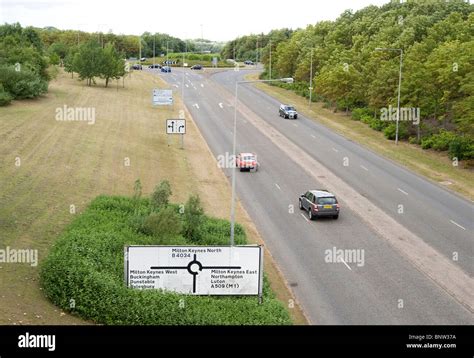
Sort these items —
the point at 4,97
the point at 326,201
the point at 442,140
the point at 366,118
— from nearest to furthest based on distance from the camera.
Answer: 1. the point at 326,201
2. the point at 442,140
3. the point at 4,97
4. the point at 366,118

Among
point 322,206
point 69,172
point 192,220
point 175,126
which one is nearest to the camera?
point 192,220

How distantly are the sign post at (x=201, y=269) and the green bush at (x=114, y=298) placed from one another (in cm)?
37

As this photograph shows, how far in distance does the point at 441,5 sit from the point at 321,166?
54.9 m

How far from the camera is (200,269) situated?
1850 cm

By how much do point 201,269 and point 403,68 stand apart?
3907cm

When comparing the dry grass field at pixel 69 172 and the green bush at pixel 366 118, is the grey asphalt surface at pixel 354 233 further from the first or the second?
the green bush at pixel 366 118

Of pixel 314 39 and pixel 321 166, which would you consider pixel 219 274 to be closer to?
pixel 321 166

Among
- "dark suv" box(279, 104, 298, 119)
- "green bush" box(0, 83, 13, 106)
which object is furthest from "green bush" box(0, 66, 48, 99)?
"dark suv" box(279, 104, 298, 119)

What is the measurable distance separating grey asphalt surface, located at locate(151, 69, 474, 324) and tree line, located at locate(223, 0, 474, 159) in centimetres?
562

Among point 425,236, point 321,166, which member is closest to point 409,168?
point 321,166

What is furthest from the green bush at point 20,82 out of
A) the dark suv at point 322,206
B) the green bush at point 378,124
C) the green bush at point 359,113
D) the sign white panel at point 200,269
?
the sign white panel at point 200,269

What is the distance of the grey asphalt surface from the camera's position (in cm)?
1988

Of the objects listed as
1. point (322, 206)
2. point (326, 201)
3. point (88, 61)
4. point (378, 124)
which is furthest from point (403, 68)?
point (88, 61)

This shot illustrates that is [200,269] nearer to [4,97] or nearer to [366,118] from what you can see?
[4,97]
